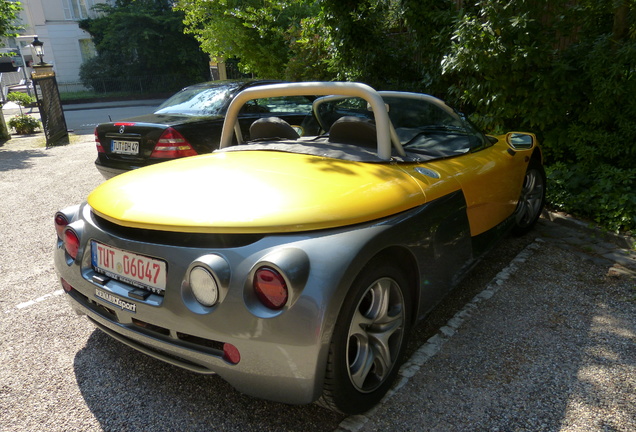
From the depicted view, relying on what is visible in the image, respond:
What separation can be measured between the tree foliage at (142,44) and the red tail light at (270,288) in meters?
32.2

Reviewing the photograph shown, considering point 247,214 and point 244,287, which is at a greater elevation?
point 247,214

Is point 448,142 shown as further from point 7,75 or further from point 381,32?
point 7,75

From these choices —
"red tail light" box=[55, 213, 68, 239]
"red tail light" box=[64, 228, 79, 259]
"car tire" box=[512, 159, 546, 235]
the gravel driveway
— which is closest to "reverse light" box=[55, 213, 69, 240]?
"red tail light" box=[55, 213, 68, 239]

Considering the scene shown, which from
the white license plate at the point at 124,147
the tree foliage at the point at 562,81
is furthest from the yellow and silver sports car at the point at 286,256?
the tree foliage at the point at 562,81

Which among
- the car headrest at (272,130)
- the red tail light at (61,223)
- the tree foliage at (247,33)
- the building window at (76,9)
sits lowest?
the red tail light at (61,223)

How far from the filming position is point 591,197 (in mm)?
4988

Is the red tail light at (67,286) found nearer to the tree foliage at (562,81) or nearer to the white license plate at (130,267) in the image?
the white license plate at (130,267)

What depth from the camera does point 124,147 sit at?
17.5 ft

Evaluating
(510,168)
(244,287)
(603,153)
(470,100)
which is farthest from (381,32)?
(244,287)

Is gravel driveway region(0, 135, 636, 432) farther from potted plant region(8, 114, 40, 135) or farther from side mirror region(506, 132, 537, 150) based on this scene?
potted plant region(8, 114, 40, 135)

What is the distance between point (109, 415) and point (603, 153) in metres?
5.40

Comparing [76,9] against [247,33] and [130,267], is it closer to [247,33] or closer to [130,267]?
[247,33]

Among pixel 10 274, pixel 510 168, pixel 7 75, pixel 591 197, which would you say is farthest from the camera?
pixel 7 75

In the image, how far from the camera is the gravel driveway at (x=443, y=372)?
2174mm
